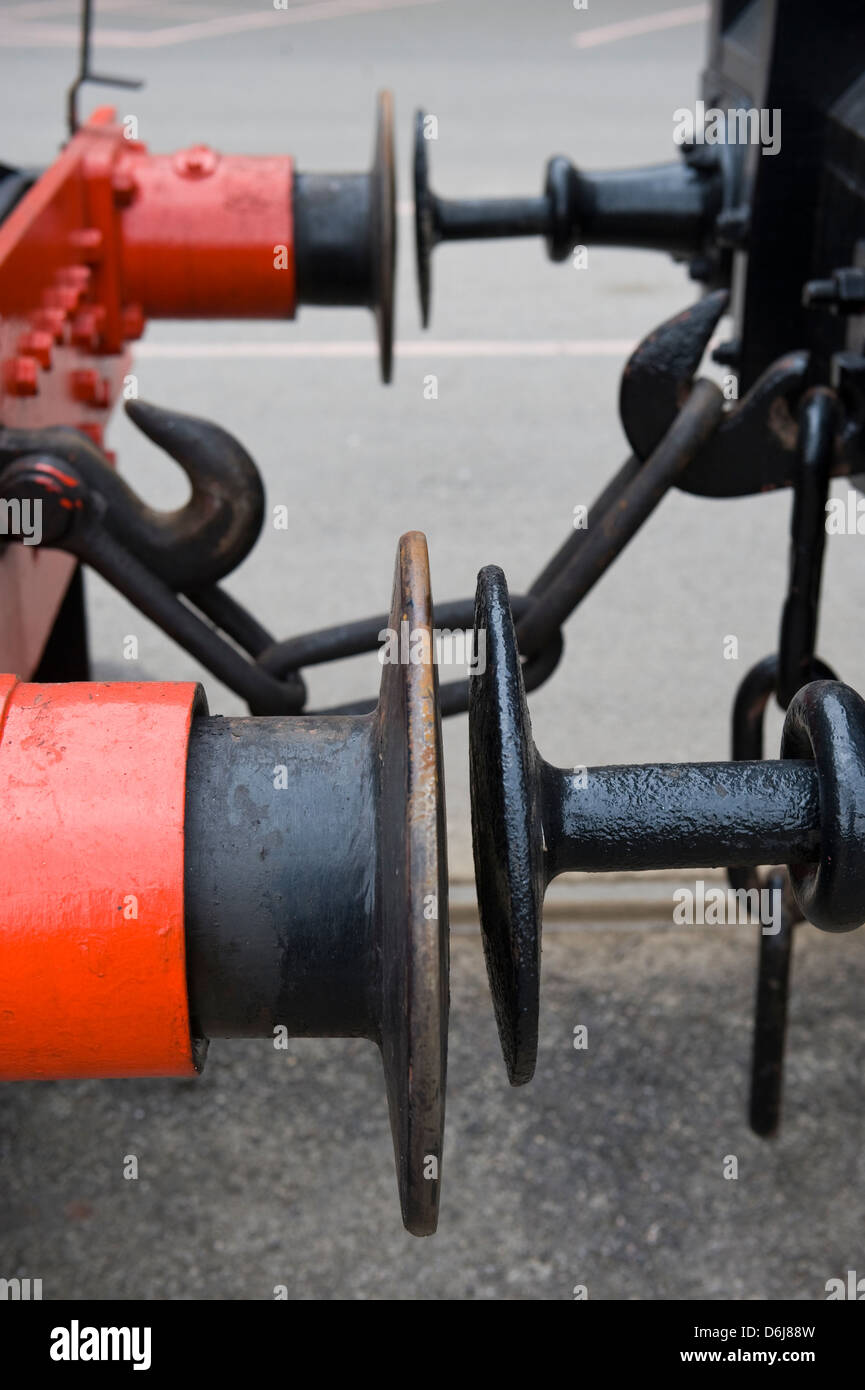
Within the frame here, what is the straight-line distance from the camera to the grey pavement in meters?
1.79

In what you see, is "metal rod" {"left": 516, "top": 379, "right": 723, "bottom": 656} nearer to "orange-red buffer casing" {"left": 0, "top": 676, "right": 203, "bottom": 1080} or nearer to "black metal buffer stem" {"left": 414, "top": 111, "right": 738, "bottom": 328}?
"black metal buffer stem" {"left": 414, "top": 111, "right": 738, "bottom": 328}

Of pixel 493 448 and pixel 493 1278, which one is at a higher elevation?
pixel 493 448

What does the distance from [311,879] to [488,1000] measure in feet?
4.28

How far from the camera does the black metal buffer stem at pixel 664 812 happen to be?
924mm

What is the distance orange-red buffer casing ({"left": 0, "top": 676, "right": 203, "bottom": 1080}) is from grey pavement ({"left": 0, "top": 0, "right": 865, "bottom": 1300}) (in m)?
0.94

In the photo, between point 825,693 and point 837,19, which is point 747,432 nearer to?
point 837,19

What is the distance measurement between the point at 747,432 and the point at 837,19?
51 cm

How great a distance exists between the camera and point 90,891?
893mm

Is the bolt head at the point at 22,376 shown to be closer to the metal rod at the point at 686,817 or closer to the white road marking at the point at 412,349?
the metal rod at the point at 686,817

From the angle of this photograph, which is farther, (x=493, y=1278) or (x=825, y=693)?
(x=493, y=1278)
